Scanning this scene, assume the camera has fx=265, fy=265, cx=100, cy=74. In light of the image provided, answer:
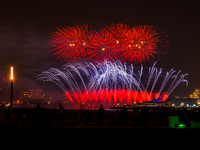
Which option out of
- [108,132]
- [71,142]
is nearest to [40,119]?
[71,142]

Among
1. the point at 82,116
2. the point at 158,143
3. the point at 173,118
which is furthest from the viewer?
the point at 82,116

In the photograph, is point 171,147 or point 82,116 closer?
point 171,147

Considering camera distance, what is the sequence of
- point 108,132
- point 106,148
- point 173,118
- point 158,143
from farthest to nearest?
1. point 173,118
2. point 108,132
3. point 158,143
4. point 106,148

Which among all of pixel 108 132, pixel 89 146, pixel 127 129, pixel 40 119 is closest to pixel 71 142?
pixel 89 146

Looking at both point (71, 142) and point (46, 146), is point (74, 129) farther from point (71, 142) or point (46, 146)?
point (46, 146)

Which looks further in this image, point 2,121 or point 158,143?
point 2,121

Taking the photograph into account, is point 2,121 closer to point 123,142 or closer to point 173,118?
point 123,142

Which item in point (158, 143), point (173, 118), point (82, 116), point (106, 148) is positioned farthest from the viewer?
point (82, 116)

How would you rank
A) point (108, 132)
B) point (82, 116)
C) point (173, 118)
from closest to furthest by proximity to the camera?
point (108, 132) < point (173, 118) < point (82, 116)

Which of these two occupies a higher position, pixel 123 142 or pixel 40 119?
pixel 40 119
